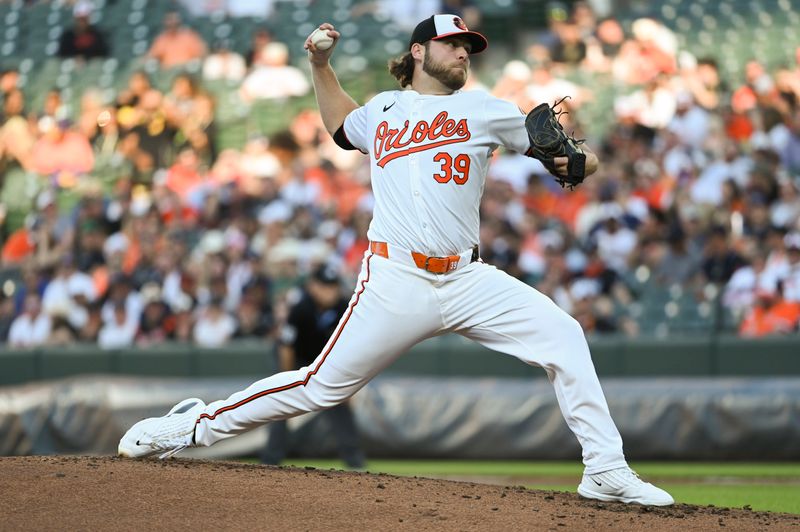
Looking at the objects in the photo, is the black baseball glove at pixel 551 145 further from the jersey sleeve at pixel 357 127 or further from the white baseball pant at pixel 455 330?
the jersey sleeve at pixel 357 127

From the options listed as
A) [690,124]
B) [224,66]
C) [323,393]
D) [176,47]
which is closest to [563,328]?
[323,393]

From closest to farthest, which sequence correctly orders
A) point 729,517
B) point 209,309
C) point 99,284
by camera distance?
1. point 729,517
2. point 209,309
3. point 99,284

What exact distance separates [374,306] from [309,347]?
4505mm

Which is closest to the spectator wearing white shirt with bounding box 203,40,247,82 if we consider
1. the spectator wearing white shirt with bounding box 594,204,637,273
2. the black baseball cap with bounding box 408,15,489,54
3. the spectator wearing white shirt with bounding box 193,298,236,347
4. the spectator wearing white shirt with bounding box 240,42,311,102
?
the spectator wearing white shirt with bounding box 240,42,311,102

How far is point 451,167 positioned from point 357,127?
604 mm

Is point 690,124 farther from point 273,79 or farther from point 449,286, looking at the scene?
point 449,286

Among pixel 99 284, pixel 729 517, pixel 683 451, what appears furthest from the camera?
pixel 99 284

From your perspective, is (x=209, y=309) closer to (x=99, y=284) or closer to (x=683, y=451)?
(x=99, y=284)

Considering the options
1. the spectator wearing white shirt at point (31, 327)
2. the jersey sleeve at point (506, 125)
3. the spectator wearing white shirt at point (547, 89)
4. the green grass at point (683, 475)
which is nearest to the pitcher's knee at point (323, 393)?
the jersey sleeve at point (506, 125)

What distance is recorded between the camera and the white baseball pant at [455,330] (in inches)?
193

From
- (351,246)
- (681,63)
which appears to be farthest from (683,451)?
(681,63)

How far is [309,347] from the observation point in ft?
30.7

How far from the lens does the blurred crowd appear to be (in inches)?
476

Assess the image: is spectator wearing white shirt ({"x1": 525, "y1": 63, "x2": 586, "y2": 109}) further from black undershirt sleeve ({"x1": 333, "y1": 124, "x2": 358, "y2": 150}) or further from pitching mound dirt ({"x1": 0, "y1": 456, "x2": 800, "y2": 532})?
pitching mound dirt ({"x1": 0, "y1": 456, "x2": 800, "y2": 532})
